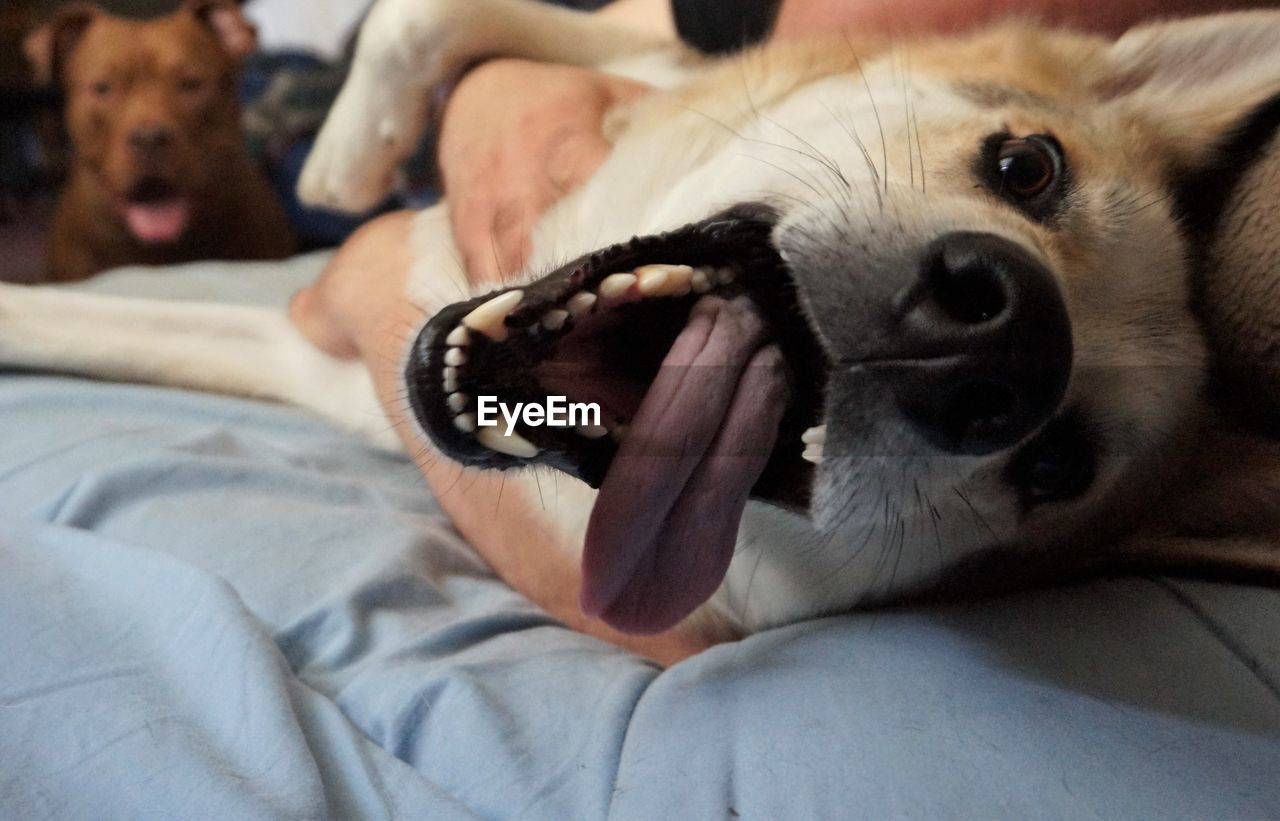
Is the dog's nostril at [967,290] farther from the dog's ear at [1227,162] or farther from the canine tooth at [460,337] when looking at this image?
the dog's ear at [1227,162]

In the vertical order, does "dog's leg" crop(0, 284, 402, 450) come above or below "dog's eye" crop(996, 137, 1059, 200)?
below

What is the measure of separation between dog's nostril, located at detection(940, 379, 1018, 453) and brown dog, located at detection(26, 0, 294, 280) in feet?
9.81

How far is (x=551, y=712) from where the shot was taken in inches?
35.8

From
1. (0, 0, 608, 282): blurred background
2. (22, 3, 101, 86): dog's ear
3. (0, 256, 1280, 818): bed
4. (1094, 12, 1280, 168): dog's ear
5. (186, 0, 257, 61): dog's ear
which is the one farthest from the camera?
(186, 0, 257, 61): dog's ear

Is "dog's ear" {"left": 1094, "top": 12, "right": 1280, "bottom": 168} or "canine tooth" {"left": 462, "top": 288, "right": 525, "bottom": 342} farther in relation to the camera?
"dog's ear" {"left": 1094, "top": 12, "right": 1280, "bottom": 168}

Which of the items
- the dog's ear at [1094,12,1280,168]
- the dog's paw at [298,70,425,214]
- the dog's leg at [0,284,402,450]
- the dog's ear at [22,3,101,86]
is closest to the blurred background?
the dog's ear at [22,3,101,86]

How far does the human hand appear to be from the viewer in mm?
1462

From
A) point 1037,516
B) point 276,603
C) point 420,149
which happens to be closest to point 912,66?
point 1037,516

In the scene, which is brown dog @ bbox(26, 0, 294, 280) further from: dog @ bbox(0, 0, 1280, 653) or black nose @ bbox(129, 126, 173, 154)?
dog @ bbox(0, 0, 1280, 653)

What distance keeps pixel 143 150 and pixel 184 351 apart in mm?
1713

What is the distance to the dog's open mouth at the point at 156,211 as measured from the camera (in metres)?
3.04

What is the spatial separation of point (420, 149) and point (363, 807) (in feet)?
5.56

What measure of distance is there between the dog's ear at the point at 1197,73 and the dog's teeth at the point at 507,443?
3.30 ft

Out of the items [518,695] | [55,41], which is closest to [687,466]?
[518,695]
